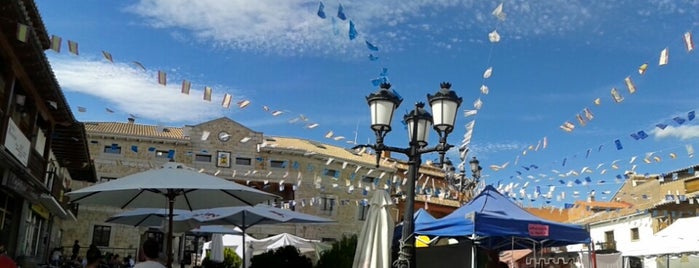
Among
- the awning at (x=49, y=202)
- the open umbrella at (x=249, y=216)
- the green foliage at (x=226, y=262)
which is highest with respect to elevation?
the awning at (x=49, y=202)

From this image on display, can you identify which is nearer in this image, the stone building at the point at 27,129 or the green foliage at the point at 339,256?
the green foliage at the point at 339,256

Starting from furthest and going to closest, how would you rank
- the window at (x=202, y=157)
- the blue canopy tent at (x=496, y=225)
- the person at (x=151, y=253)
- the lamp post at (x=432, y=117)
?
the window at (x=202, y=157), the blue canopy tent at (x=496, y=225), the lamp post at (x=432, y=117), the person at (x=151, y=253)

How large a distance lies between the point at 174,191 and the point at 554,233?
529 cm

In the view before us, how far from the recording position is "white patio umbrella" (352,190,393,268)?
290 inches

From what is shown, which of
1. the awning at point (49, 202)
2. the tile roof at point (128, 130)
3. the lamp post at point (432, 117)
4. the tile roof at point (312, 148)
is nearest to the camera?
the lamp post at point (432, 117)

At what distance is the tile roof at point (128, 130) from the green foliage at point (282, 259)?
113ft

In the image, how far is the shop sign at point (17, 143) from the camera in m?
13.2

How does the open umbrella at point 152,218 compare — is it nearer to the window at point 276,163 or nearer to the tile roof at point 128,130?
the tile roof at point 128,130

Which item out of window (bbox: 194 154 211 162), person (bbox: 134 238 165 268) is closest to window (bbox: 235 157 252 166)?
window (bbox: 194 154 211 162)

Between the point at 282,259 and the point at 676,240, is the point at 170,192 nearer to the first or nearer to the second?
the point at 282,259

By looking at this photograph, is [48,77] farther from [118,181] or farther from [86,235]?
[86,235]

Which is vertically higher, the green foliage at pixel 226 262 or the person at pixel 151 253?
the person at pixel 151 253

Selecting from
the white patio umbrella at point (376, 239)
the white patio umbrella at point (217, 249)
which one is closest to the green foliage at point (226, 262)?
the white patio umbrella at point (217, 249)

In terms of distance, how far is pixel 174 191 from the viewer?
800 cm
